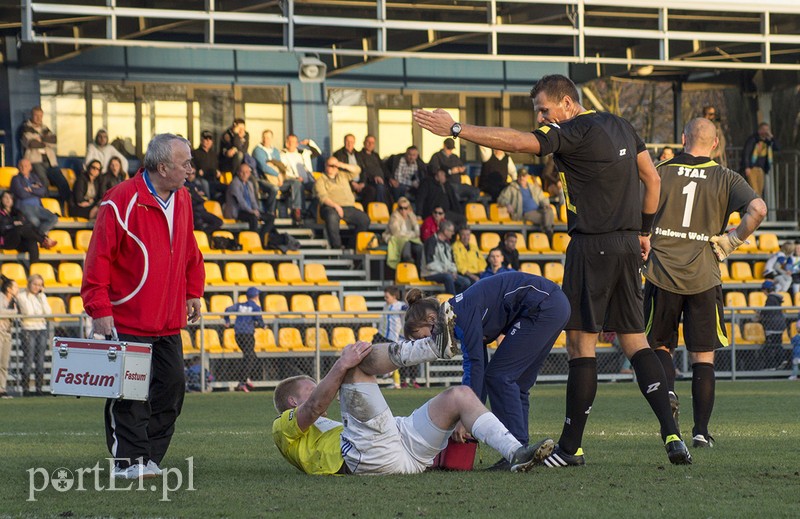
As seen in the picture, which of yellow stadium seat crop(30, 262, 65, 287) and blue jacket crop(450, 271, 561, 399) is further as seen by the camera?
yellow stadium seat crop(30, 262, 65, 287)

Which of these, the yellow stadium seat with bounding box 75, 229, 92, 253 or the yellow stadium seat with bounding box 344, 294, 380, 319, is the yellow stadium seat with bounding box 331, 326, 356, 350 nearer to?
the yellow stadium seat with bounding box 344, 294, 380, 319

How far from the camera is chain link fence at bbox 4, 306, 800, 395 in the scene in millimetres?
16828

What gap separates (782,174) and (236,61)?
12.3 metres

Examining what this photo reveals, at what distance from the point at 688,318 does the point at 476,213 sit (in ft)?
49.6

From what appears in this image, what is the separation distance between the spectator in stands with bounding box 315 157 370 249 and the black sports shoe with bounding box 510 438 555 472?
615 inches

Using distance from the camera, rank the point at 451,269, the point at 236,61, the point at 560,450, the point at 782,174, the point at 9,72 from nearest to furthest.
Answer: the point at 560,450, the point at 451,269, the point at 9,72, the point at 236,61, the point at 782,174

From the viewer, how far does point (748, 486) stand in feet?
20.0

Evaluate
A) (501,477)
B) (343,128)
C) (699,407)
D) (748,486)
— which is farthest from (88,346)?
(343,128)

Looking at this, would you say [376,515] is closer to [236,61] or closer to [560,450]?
[560,450]

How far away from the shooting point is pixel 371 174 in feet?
76.1

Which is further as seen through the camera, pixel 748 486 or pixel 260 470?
pixel 260 470

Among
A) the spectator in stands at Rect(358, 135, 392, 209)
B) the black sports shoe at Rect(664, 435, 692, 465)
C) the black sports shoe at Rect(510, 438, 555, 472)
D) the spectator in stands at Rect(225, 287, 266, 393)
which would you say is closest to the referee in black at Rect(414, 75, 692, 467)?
the black sports shoe at Rect(664, 435, 692, 465)

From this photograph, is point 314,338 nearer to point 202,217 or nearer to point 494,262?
point 494,262

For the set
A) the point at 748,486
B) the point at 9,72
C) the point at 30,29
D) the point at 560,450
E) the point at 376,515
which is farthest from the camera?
the point at 9,72
